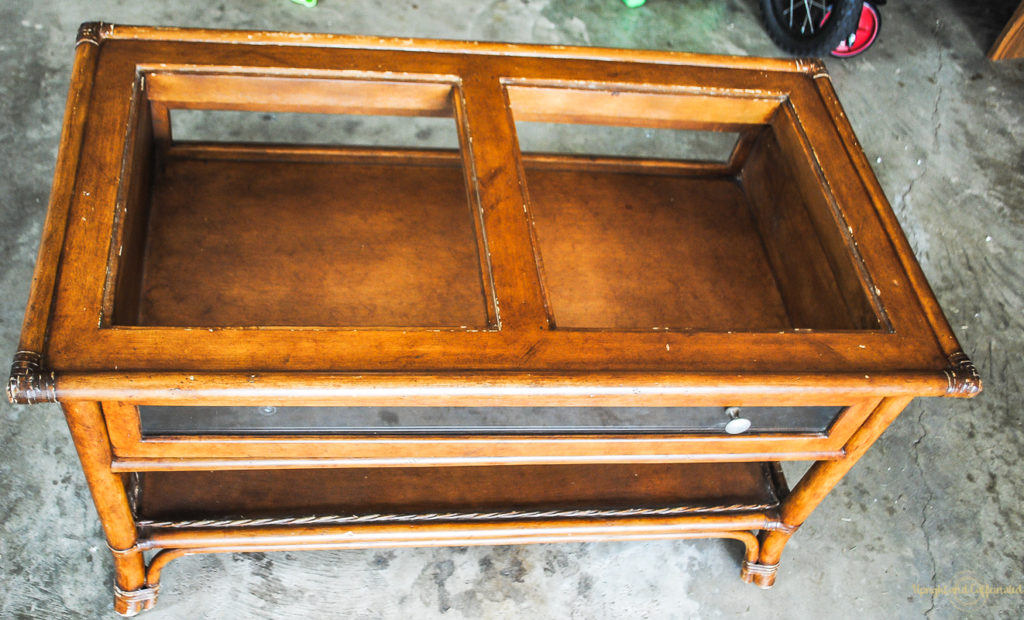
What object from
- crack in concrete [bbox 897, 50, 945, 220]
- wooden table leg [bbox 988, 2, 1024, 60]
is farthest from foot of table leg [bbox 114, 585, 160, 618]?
wooden table leg [bbox 988, 2, 1024, 60]

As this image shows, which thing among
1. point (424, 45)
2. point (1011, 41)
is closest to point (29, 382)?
point (424, 45)

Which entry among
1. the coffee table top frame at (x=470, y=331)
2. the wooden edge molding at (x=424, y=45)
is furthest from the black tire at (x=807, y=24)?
the coffee table top frame at (x=470, y=331)

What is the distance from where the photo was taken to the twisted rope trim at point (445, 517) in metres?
1.50

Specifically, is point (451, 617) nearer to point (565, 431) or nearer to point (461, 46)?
point (565, 431)

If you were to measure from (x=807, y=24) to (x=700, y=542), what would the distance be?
1902mm

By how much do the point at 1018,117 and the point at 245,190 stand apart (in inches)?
101

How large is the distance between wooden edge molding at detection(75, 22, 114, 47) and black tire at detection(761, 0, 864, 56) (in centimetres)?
219

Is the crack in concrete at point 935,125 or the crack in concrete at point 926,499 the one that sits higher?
the crack in concrete at point 935,125

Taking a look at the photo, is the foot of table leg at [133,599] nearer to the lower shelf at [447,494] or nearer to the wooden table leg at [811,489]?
the lower shelf at [447,494]

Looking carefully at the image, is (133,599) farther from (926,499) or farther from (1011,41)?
(1011,41)

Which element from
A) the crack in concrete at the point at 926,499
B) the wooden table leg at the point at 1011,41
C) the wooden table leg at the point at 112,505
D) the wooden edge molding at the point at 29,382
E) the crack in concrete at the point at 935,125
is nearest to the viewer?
the wooden edge molding at the point at 29,382

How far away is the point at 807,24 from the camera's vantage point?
2902mm

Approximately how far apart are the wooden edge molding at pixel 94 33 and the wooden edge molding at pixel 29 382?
26.3 inches

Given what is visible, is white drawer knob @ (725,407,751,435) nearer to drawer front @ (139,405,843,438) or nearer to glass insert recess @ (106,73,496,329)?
drawer front @ (139,405,843,438)
